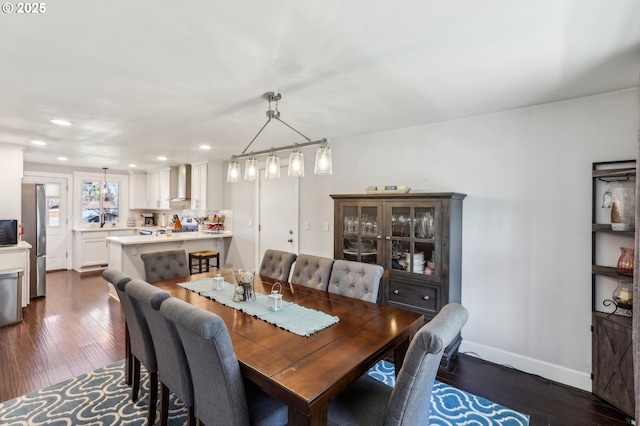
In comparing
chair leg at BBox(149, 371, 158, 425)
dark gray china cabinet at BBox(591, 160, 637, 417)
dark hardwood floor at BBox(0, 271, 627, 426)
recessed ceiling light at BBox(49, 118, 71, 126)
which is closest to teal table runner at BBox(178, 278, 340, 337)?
chair leg at BBox(149, 371, 158, 425)

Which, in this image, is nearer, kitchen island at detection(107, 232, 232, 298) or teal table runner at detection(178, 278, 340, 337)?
teal table runner at detection(178, 278, 340, 337)

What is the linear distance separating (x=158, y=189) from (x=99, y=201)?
1.40 m

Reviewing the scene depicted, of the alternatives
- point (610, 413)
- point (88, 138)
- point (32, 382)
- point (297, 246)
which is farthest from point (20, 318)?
point (610, 413)

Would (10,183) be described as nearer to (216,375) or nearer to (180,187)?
(180,187)

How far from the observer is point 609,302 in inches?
95.3

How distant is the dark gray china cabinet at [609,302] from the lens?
2.18 metres

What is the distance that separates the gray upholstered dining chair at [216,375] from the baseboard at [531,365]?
2.29 meters

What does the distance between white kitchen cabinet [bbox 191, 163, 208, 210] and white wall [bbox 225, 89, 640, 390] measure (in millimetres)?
3919

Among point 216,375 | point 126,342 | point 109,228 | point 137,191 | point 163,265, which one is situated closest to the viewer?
point 216,375

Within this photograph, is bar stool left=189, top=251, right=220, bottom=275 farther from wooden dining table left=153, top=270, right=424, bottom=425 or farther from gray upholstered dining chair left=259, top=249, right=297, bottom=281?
wooden dining table left=153, top=270, right=424, bottom=425

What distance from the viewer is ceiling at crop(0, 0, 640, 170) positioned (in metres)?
1.46

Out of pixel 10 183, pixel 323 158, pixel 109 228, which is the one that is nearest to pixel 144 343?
pixel 323 158

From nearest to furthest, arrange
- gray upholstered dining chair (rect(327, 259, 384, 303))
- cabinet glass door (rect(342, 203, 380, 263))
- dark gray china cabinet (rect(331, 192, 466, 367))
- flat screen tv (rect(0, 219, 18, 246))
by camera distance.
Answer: gray upholstered dining chair (rect(327, 259, 384, 303)), dark gray china cabinet (rect(331, 192, 466, 367)), cabinet glass door (rect(342, 203, 380, 263)), flat screen tv (rect(0, 219, 18, 246))

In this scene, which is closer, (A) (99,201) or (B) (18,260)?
(B) (18,260)
